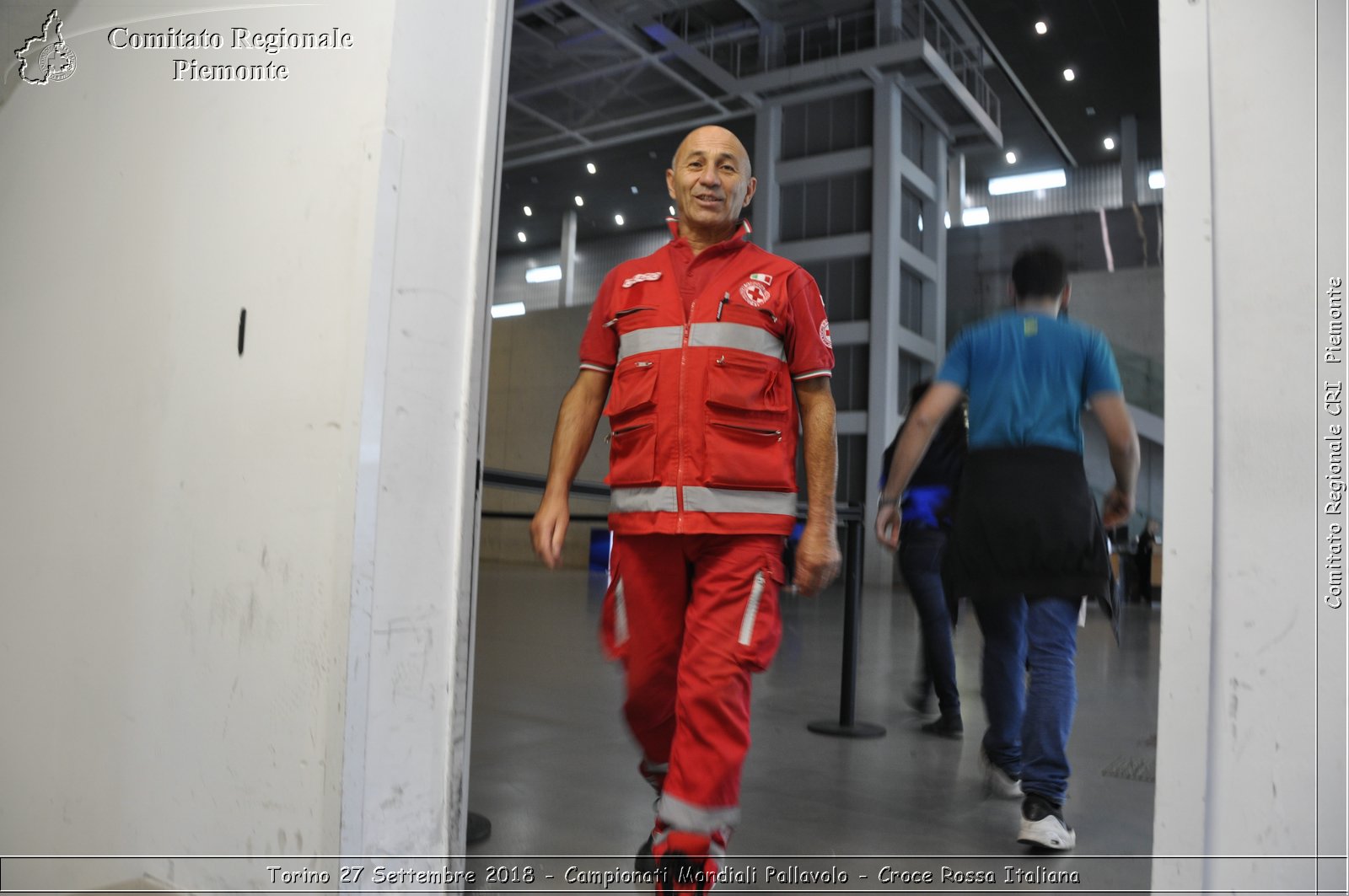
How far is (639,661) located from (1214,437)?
114 centimetres

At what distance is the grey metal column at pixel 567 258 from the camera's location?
66.1ft

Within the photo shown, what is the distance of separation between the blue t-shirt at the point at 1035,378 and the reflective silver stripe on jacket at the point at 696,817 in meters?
1.29

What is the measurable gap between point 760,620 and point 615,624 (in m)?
0.32

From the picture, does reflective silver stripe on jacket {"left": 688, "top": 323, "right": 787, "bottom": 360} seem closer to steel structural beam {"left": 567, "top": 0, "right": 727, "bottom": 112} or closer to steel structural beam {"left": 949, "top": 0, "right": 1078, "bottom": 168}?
steel structural beam {"left": 567, "top": 0, "right": 727, "bottom": 112}

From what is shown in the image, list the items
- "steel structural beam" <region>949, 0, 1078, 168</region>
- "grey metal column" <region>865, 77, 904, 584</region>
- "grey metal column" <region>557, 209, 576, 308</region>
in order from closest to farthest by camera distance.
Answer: "steel structural beam" <region>949, 0, 1078, 168</region>
"grey metal column" <region>865, 77, 904, 584</region>
"grey metal column" <region>557, 209, 576, 308</region>

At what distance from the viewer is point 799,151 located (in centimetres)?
1582

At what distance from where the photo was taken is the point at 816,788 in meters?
2.93

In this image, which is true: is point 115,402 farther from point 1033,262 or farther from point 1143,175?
point 1143,175

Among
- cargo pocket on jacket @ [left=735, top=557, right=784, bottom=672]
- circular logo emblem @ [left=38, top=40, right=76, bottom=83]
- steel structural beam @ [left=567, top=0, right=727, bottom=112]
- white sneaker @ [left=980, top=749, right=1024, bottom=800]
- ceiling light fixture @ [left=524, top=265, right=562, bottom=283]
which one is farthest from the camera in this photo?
ceiling light fixture @ [left=524, top=265, right=562, bottom=283]

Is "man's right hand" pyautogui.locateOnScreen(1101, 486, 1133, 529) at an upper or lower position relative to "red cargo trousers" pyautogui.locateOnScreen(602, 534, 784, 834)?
upper

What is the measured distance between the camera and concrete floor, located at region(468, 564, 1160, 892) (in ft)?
7.43

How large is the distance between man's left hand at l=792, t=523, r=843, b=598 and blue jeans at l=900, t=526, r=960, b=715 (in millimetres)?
1818

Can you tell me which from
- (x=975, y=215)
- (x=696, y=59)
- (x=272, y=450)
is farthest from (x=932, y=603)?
(x=975, y=215)

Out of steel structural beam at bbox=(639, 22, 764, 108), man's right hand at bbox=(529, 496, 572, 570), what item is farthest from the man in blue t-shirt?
steel structural beam at bbox=(639, 22, 764, 108)
